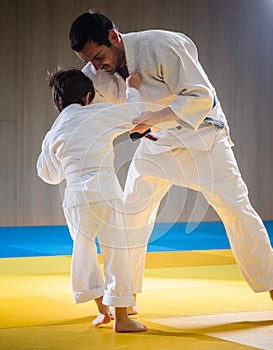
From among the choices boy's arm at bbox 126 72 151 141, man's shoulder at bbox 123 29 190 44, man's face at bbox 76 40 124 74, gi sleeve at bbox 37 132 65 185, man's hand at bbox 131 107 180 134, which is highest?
man's shoulder at bbox 123 29 190 44

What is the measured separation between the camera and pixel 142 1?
9.54 metres

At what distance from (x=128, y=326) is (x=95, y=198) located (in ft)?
1.77

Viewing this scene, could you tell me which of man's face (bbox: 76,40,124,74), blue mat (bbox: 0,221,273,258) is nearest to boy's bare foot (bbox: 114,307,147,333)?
man's face (bbox: 76,40,124,74)

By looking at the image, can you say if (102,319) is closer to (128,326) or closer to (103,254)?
(128,326)

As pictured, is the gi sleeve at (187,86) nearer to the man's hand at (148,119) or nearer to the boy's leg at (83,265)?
the man's hand at (148,119)

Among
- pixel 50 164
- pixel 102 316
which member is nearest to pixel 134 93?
pixel 50 164

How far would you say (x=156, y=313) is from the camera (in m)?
3.37

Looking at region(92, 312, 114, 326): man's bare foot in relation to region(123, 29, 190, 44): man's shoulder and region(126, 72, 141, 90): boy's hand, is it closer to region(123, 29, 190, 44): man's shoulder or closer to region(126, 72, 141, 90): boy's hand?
region(126, 72, 141, 90): boy's hand

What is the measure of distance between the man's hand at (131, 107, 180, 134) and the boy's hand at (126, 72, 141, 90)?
0.69ft

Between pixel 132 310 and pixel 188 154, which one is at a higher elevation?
pixel 188 154

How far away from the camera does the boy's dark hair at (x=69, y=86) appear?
10.2ft

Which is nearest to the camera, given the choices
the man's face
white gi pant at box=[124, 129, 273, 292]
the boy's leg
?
the boy's leg

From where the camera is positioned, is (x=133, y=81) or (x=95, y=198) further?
(x=133, y=81)

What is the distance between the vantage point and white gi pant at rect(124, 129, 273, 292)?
3.26 metres
